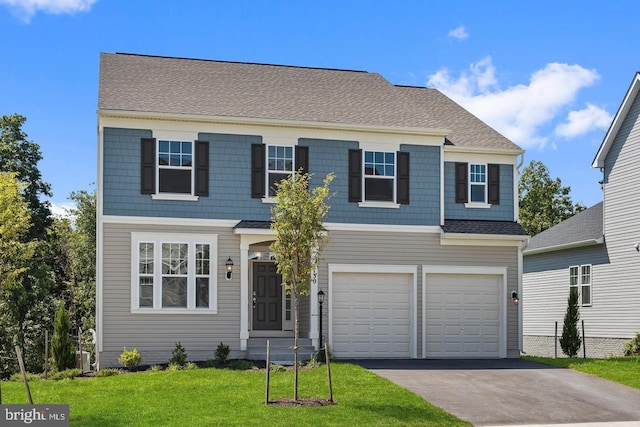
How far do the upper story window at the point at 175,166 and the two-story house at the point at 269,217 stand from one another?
4 cm

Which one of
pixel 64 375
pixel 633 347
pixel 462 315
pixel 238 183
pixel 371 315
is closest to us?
pixel 64 375

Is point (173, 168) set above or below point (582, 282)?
above

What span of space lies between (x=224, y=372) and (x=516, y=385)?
6412 mm

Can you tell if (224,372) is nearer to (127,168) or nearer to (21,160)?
(127,168)

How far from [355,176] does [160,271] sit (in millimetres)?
5671

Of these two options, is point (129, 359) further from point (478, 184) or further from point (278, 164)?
point (478, 184)

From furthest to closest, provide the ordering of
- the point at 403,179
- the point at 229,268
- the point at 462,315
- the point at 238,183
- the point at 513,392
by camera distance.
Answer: the point at 462,315
the point at 403,179
the point at 238,183
the point at 229,268
the point at 513,392

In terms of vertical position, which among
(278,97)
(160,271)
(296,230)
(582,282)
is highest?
(278,97)

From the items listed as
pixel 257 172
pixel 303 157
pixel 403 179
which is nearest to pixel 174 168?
pixel 257 172

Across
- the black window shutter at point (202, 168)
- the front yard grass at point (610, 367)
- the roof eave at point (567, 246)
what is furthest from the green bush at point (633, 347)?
the black window shutter at point (202, 168)

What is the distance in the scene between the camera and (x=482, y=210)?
75.7ft

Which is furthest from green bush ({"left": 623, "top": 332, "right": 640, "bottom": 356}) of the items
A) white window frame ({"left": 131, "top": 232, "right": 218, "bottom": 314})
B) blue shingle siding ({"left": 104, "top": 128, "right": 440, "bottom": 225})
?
white window frame ({"left": 131, "top": 232, "right": 218, "bottom": 314})

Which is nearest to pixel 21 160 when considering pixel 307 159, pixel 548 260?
pixel 307 159

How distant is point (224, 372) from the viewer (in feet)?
60.8
